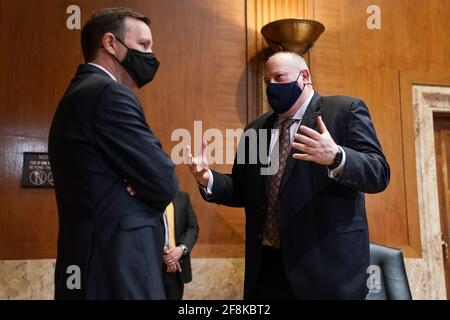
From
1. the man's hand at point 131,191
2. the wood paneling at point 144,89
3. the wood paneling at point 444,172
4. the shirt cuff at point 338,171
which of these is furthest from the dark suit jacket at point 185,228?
the wood paneling at point 444,172

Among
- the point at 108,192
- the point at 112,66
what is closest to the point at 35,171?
the point at 112,66

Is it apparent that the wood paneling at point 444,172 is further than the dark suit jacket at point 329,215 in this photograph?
Yes

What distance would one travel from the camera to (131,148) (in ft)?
5.41

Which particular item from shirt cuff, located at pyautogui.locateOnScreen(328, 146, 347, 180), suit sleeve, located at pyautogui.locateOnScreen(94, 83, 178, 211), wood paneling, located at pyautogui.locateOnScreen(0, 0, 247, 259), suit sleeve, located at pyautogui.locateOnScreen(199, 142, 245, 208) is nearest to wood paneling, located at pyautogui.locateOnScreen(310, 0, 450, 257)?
wood paneling, located at pyautogui.locateOnScreen(0, 0, 247, 259)

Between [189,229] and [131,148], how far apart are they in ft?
7.29

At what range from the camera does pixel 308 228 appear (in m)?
2.02

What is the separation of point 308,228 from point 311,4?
289 centimetres

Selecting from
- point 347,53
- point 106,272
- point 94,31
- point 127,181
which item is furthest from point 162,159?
point 347,53

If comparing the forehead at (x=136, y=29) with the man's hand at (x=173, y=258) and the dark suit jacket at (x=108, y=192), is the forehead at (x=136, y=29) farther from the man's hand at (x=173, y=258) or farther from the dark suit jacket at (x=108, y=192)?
the man's hand at (x=173, y=258)

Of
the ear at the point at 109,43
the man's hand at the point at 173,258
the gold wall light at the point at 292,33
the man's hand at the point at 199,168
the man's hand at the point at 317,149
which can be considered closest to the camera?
the man's hand at the point at 317,149

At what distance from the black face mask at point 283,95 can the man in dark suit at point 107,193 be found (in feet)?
2.44

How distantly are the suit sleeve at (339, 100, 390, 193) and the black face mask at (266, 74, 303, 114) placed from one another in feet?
0.91

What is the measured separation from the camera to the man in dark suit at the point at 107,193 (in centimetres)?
157
